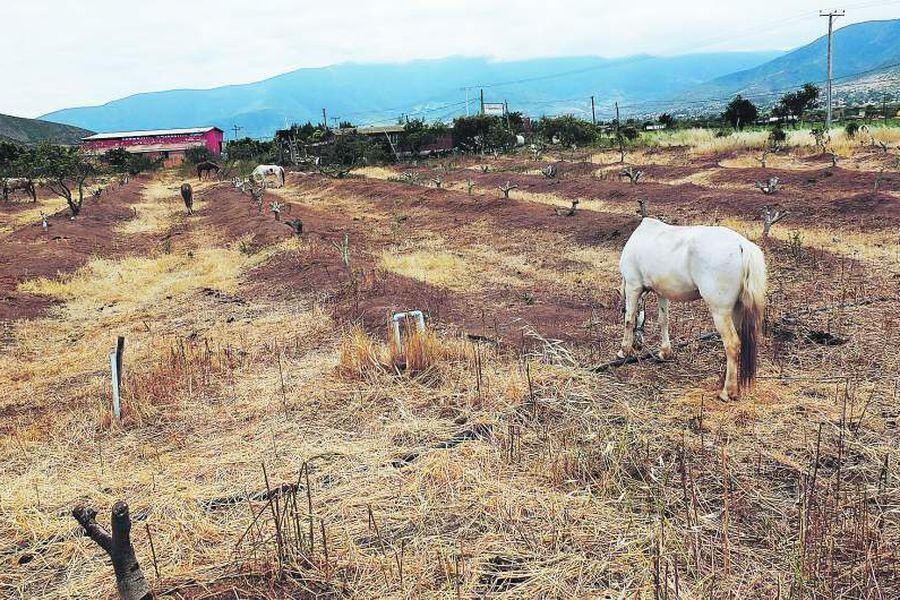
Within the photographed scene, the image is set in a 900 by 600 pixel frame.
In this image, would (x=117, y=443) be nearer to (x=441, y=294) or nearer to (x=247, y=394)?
(x=247, y=394)

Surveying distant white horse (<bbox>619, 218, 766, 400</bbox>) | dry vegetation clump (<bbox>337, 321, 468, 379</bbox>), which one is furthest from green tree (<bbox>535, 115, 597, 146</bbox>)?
dry vegetation clump (<bbox>337, 321, 468, 379</bbox>)

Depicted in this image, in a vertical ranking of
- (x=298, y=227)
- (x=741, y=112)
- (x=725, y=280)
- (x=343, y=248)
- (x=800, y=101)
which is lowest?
(x=343, y=248)

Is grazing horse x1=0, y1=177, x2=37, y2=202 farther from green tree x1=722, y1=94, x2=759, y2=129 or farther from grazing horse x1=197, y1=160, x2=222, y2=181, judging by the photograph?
green tree x1=722, y1=94, x2=759, y2=129

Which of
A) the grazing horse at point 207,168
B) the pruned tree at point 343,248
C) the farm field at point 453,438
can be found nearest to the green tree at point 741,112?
the grazing horse at point 207,168

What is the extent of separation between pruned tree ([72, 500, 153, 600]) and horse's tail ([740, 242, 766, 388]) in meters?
5.02

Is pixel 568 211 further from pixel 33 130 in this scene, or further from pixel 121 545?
pixel 33 130

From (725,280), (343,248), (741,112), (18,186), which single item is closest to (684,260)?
(725,280)

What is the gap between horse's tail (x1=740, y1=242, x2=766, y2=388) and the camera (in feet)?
18.3

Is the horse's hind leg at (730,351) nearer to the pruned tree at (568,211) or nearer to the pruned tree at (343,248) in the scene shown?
the pruned tree at (343,248)

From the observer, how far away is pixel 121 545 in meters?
3.19

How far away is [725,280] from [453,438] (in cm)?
287

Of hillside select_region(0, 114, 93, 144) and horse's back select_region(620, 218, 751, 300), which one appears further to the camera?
hillside select_region(0, 114, 93, 144)

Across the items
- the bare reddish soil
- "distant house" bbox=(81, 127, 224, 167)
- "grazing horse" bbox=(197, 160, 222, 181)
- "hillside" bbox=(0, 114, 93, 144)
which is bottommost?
the bare reddish soil

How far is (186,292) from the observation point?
1241 centimetres
